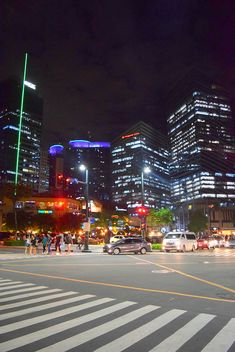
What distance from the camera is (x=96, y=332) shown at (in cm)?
726

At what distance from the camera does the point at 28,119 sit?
185 m

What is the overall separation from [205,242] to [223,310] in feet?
133

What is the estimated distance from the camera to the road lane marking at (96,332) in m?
6.35

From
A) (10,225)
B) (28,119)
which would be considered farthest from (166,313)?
(28,119)

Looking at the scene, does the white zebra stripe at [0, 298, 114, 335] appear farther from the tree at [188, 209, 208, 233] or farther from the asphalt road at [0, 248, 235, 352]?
the tree at [188, 209, 208, 233]

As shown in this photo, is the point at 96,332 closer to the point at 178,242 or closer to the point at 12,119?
the point at 178,242

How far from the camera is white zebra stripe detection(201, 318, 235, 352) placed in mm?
6227

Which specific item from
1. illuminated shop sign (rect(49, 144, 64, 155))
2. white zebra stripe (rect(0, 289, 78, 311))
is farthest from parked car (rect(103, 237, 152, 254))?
illuminated shop sign (rect(49, 144, 64, 155))

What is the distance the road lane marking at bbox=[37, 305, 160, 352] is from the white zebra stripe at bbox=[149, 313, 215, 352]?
3.99ft

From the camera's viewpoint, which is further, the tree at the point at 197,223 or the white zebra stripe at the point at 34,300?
the tree at the point at 197,223

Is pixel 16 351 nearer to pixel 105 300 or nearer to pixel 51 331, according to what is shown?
pixel 51 331

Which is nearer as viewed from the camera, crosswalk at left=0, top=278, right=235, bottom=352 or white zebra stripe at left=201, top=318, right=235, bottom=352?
white zebra stripe at left=201, top=318, right=235, bottom=352

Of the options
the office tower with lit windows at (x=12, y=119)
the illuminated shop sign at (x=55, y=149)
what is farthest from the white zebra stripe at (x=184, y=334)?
the illuminated shop sign at (x=55, y=149)

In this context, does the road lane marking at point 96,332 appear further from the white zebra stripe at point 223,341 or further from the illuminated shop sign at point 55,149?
the illuminated shop sign at point 55,149
